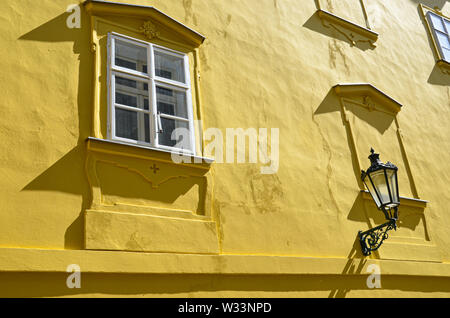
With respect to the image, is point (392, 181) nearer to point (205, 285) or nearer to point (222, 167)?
point (222, 167)

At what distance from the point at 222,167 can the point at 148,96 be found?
112 centimetres

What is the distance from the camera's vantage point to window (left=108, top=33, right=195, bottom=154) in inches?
183

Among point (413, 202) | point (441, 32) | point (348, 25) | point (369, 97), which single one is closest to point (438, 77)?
point (441, 32)

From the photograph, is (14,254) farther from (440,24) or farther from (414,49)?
(440,24)

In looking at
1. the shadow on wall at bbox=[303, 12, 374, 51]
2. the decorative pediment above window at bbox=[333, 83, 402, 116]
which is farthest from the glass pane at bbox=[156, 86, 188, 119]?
the shadow on wall at bbox=[303, 12, 374, 51]

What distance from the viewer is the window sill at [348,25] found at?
744 cm

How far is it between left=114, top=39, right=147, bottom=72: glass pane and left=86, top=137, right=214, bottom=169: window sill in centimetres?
104

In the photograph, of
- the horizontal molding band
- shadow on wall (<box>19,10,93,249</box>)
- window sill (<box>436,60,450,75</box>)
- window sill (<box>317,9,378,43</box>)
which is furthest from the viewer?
window sill (<box>436,60,450,75</box>)

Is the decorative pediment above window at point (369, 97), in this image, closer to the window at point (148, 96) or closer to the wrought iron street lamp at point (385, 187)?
the wrought iron street lamp at point (385, 187)

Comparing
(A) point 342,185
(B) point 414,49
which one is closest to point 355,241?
(A) point 342,185

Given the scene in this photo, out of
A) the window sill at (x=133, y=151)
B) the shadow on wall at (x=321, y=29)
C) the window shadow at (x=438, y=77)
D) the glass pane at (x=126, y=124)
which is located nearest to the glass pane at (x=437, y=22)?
the window shadow at (x=438, y=77)

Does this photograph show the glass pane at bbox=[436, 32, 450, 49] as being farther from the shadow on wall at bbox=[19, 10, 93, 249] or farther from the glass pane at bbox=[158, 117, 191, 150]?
the shadow on wall at bbox=[19, 10, 93, 249]

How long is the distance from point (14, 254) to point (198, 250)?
1.67 metres
